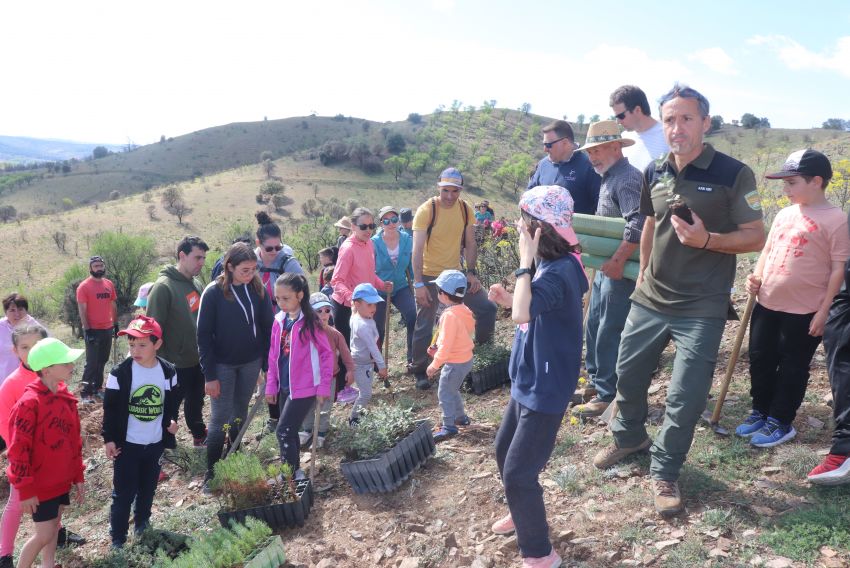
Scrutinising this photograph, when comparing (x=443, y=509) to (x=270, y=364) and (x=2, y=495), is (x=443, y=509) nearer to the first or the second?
(x=270, y=364)

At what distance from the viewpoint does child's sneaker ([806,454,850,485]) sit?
3113 mm

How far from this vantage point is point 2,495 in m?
5.95

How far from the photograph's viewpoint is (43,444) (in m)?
3.50

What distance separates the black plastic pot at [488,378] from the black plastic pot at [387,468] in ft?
5.33

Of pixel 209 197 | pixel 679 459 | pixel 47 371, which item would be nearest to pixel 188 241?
pixel 47 371

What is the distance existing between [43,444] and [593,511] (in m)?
3.45

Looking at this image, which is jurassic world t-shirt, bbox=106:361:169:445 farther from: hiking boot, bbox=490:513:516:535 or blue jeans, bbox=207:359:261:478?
hiking boot, bbox=490:513:516:535

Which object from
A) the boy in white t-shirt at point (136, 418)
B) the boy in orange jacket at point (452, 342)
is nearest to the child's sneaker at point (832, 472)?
the boy in orange jacket at point (452, 342)

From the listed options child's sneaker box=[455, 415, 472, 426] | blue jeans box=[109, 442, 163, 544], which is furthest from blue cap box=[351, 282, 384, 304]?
blue jeans box=[109, 442, 163, 544]

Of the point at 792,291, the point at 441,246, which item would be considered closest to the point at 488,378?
the point at 441,246

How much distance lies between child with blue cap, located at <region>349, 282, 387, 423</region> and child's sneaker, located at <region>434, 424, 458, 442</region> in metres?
0.91

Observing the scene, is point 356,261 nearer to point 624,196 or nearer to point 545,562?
point 624,196

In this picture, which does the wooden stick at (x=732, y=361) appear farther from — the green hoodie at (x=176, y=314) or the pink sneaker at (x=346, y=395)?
the green hoodie at (x=176, y=314)

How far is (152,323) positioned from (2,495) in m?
3.89
